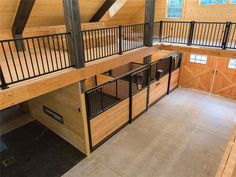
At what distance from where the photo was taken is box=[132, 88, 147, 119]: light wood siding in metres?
6.44

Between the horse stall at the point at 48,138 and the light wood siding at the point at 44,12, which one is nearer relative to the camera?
the light wood siding at the point at 44,12

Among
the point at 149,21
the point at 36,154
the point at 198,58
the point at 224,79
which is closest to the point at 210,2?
the point at 198,58

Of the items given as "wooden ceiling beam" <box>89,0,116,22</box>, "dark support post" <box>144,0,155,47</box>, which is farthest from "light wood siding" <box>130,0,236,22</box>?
"wooden ceiling beam" <box>89,0,116,22</box>

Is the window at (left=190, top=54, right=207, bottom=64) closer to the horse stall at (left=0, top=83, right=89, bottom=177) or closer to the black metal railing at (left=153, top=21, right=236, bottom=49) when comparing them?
the black metal railing at (left=153, top=21, right=236, bottom=49)

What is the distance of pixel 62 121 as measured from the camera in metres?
5.45

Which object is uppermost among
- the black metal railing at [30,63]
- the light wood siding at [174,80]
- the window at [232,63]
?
the black metal railing at [30,63]

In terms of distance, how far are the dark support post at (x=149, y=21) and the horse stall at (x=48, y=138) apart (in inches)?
127

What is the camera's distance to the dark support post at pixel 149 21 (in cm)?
573

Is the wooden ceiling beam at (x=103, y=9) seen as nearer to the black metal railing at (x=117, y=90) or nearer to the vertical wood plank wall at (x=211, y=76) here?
the black metal railing at (x=117, y=90)

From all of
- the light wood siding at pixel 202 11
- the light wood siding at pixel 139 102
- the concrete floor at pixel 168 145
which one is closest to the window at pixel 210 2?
the light wood siding at pixel 202 11

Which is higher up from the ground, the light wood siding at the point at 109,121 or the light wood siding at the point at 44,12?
the light wood siding at the point at 44,12

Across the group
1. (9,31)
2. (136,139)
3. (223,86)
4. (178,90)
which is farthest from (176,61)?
(9,31)

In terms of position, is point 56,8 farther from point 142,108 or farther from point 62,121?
point 142,108

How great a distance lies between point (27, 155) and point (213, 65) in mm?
8569
